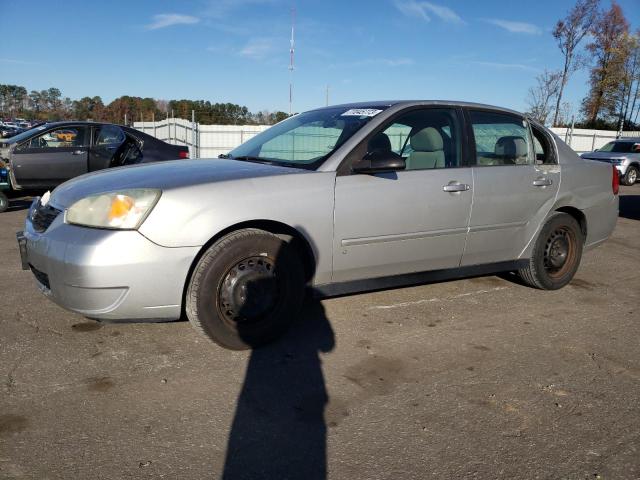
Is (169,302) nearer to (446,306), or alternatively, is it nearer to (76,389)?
(76,389)

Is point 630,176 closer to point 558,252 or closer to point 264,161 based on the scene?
point 558,252

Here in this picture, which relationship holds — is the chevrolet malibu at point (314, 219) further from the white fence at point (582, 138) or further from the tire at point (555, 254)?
the white fence at point (582, 138)

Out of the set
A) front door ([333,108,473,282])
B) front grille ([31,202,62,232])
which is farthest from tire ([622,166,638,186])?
front grille ([31,202,62,232])

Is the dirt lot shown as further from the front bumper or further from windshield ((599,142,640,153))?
windshield ((599,142,640,153))

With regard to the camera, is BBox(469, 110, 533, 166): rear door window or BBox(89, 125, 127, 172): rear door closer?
BBox(469, 110, 533, 166): rear door window

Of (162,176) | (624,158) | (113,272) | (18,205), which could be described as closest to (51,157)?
(18,205)

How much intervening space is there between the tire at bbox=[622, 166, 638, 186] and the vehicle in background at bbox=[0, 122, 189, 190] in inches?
Answer: 554

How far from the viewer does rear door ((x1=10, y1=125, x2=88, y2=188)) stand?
8.76m

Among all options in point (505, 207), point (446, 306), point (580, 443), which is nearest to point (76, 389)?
point (580, 443)

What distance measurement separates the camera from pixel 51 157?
8930 mm

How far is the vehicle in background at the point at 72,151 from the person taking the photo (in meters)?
8.77

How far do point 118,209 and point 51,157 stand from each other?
719 centimetres

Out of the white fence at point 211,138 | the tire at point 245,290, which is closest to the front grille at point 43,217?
the tire at point 245,290

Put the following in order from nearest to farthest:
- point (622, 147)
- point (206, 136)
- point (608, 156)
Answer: point (608, 156) → point (622, 147) → point (206, 136)
